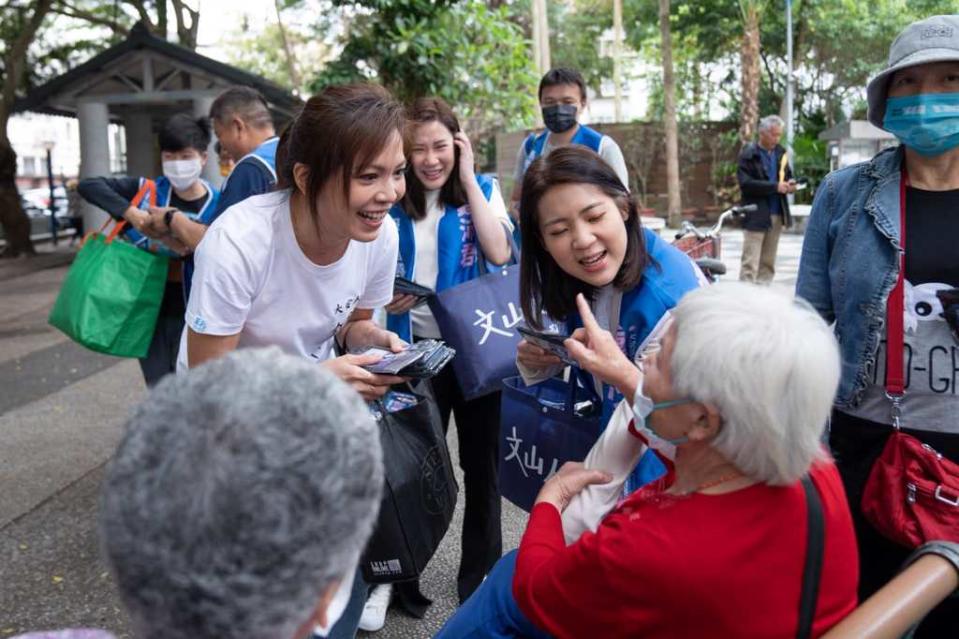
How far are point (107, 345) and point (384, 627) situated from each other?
175 centimetres

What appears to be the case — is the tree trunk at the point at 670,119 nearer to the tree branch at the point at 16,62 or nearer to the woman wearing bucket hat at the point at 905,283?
the tree branch at the point at 16,62

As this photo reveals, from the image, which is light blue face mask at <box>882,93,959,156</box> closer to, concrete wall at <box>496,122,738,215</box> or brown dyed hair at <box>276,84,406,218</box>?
brown dyed hair at <box>276,84,406,218</box>

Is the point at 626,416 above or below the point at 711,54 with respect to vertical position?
below

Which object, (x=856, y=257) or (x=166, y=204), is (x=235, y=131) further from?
(x=856, y=257)

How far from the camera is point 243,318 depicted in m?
2.17

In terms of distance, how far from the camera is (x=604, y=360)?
191 cm

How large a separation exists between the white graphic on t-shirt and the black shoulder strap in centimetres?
83

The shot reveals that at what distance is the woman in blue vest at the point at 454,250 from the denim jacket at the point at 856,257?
128cm

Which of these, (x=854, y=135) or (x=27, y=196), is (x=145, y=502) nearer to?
(x=854, y=135)

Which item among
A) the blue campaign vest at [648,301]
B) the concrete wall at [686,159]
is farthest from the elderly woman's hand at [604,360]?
the concrete wall at [686,159]

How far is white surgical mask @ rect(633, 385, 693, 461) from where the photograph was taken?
1.62 metres

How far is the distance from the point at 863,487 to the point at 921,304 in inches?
18.2

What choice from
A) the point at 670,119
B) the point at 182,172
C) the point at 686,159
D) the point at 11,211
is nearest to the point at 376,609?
the point at 182,172

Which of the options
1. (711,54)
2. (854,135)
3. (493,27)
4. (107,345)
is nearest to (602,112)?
(711,54)
